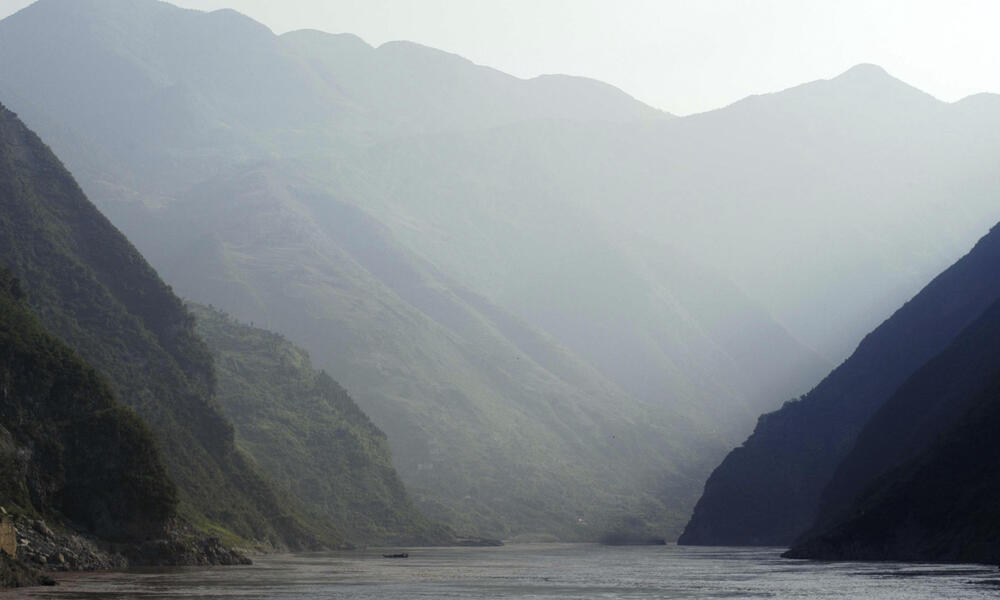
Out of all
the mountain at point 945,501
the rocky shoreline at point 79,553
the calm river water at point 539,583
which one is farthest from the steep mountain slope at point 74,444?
the mountain at point 945,501

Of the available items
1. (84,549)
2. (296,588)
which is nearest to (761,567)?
(296,588)

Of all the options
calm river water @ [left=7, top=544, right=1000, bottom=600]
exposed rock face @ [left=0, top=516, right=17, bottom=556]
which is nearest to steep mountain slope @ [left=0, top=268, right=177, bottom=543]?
calm river water @ [left=7, top=544, right=1000, bottom=600]

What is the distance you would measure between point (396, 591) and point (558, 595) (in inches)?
713

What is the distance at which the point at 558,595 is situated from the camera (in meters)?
127

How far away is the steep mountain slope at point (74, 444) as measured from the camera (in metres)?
162

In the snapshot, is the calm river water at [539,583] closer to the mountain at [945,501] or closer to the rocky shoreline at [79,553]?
the rocky shoreline at [79,553]

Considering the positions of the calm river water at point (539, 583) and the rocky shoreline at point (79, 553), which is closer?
the calm river water at point (539, 583)

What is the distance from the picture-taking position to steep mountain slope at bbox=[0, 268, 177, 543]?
533ft

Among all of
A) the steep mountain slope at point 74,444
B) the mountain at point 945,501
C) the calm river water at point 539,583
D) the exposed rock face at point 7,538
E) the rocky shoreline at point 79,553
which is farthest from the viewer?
the mountain at point 945,501

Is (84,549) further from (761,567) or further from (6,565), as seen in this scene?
(761,567)

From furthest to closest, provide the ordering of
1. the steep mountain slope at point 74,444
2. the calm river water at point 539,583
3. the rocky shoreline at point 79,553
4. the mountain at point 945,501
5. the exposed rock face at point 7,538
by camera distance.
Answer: the mountain at point 945,501 → the steep mountain slope at point 74,444 → the rocky shoreline at point 79,553 → the calm river water at point 539,583 → the exposed rock face at point 7,538

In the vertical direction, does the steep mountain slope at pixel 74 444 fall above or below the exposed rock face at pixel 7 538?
above

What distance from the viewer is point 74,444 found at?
170125 mm

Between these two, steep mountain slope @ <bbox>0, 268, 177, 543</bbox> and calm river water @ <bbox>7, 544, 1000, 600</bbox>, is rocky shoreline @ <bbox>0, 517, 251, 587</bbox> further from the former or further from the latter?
calm river water @ <bbox>7, 544, 1000, 600</bbox>
